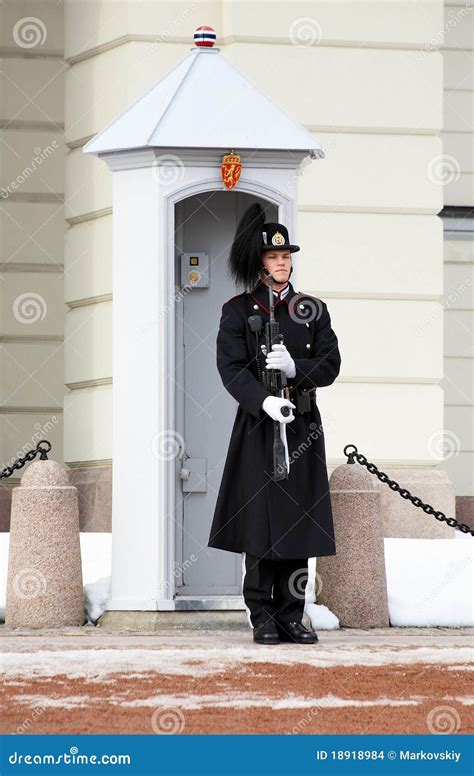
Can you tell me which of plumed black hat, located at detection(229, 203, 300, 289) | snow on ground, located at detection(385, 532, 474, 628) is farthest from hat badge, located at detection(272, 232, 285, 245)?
snow on ground, located at detection(385, 532, 474, 628)

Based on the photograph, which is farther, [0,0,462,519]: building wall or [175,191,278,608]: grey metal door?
[0,0,462,519]: building wall

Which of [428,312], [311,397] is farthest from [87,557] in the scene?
[428,312]

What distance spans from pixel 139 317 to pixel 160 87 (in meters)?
1.23

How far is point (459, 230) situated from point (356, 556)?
197 inches

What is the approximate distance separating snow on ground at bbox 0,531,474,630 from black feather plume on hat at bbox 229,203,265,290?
1.83 m

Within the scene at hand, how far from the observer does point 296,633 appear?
7461 millimetres

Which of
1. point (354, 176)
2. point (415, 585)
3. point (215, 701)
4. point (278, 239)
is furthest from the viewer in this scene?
point (354, 176)

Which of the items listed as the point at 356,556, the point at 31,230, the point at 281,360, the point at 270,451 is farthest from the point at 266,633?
the point at 31,230

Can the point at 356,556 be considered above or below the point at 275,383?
below

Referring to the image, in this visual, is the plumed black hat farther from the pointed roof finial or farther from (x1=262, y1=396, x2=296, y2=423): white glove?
the pointed roof finial

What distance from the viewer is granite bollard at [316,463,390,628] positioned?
8594 mm

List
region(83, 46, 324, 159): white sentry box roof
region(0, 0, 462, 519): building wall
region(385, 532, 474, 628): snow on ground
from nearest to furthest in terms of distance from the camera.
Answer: region(83, 46, 324, 159): white sentry box roof, region(385, 532, 474, 628): snow on ground, region(0, 0, 462, 519): building wall

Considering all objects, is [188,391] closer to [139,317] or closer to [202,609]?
[139,317]

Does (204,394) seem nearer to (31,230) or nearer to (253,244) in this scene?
(253,244)
